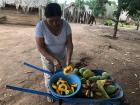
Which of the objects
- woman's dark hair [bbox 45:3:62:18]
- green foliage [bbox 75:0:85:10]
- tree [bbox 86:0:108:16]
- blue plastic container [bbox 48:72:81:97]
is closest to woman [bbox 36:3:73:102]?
woman's dark hair [bbox 45:3:62:18]

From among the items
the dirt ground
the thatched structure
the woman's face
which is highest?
the thatched structure

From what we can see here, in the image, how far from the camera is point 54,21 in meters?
3.79

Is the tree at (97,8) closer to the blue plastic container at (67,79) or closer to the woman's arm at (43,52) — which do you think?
the woman's arm at (43,52)

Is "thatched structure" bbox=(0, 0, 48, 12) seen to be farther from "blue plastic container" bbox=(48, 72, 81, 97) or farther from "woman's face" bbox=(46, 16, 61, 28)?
"blue plastic container" bbox=(48, 72, 81, 97)

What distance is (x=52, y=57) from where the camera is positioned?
394cm

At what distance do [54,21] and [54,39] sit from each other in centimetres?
38

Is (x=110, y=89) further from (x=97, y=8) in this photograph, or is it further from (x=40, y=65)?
(x=97, y=8)

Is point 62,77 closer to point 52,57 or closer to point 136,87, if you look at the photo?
point 52,57

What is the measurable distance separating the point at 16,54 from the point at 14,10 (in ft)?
36.0

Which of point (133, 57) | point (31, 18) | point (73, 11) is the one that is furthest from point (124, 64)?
point (73, 11)

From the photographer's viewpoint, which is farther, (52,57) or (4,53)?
(4,53)

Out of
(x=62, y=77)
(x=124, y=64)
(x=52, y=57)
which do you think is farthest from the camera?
(x=124, y=64)

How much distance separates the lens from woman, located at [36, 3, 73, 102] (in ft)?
12.6

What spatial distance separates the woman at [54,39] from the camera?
→ 3.83 meters
